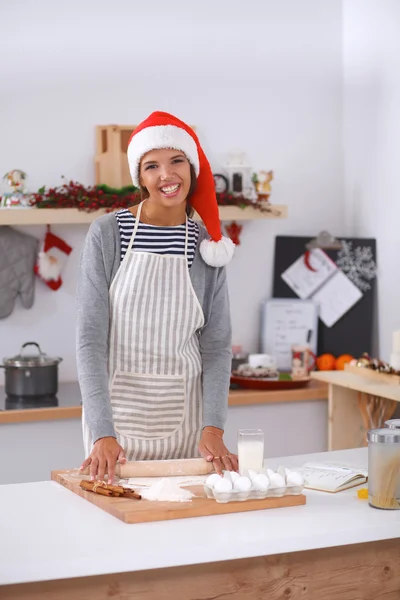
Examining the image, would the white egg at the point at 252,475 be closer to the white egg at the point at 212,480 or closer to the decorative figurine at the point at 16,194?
the white egg at the point at 212,480

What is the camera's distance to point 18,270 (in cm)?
399

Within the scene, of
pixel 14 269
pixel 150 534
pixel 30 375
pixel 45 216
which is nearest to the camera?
pixel 150 534

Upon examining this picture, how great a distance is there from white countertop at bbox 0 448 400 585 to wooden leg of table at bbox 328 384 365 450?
5.85 ft

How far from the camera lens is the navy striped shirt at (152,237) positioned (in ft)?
7.70

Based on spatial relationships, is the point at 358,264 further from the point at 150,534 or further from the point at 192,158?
the point at 150,534

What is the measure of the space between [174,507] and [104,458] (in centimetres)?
32

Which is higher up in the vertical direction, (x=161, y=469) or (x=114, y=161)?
(x=114, y=161)

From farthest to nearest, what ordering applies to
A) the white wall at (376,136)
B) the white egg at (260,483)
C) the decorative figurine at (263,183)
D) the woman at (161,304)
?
the decorative figurine at (263,183) < the white wall at (376,136) < the woman at (161,304) < the white egg at (260,483)

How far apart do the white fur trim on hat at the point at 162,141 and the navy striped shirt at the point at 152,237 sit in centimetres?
16

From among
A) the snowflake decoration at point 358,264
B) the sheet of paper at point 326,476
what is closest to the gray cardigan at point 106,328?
the sheet of paper at point 326,476

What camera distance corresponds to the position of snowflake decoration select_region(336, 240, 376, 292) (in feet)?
14.3

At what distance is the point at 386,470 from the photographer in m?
1.85

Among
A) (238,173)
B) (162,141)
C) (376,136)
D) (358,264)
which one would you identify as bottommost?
(358,264)

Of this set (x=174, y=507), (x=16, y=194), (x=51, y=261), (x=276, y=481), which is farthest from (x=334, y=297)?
(x=174, y=507)
